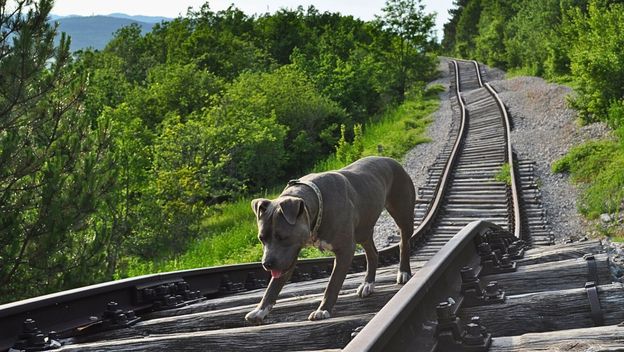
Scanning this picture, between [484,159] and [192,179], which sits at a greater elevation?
[484,159]

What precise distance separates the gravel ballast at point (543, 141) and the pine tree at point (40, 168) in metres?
4.39

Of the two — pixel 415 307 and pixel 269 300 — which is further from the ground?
pixel 415 307

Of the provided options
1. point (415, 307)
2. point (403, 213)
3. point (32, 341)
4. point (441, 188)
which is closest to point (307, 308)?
point (403, 213)

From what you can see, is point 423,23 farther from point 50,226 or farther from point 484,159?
point 50,226

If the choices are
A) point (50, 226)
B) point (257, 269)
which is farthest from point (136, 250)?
point (257, 269)

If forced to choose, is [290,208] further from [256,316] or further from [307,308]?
[307,308]

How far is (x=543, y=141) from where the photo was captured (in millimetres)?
19266

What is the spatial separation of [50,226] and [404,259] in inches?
245

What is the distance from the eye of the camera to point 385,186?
547 cm

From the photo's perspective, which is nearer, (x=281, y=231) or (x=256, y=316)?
(x=281, y=231)

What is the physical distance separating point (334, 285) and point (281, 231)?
23.3 inches

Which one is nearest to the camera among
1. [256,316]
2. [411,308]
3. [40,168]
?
[411,308]

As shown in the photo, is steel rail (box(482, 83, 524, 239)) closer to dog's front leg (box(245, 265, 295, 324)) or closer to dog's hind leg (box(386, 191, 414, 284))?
dog's hind leg (box(386, 191, 414, 284))

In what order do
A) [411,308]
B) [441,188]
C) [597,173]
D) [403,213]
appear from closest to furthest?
1. [411,308]
2. [403,213]
3. [441,188]
4. [597,173]
